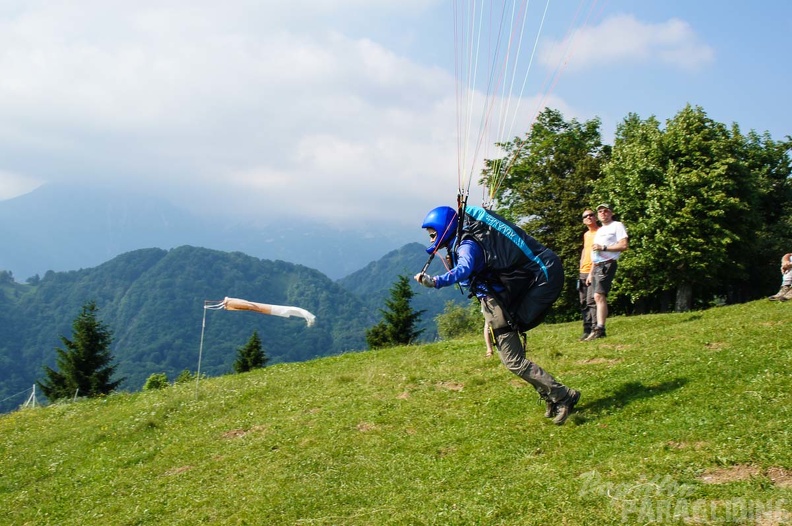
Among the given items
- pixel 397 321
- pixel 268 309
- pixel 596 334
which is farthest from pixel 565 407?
pixel 397 321

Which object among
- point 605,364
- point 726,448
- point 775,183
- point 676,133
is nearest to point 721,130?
point 676,133

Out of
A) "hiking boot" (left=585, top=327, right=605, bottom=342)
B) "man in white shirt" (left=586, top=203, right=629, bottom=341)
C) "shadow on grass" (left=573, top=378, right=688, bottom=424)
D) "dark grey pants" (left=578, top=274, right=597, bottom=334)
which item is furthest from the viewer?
"dark grey pants" (left=578, top=274, right=597, bottom=334)

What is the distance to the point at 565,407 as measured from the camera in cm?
888

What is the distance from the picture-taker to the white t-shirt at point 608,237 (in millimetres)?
13617

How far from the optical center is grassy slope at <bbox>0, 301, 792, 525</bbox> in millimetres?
6688

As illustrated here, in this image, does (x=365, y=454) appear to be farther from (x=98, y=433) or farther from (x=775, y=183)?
(x=775, y=183)

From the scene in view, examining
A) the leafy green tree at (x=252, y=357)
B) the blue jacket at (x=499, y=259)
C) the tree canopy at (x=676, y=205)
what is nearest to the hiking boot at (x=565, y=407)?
the blue jacket at (x=499, y=259)

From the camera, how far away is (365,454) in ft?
31.0

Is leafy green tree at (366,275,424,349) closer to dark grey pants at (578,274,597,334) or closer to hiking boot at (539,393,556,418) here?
dark grey pants at (578,274,597,334)

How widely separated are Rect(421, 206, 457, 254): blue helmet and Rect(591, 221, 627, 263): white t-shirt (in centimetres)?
614

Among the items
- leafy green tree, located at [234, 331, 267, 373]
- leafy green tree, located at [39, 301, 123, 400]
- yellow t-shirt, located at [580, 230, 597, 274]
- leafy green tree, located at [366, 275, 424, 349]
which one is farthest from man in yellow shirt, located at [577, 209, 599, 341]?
leafy green tree, located at [234, 331, 267, 373]

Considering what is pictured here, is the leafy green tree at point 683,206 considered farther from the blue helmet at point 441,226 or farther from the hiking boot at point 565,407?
the blue helmet at point 441,226

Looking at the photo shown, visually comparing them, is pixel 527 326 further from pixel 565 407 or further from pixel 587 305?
pixel 587 305

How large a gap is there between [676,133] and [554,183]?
11.4 metres
